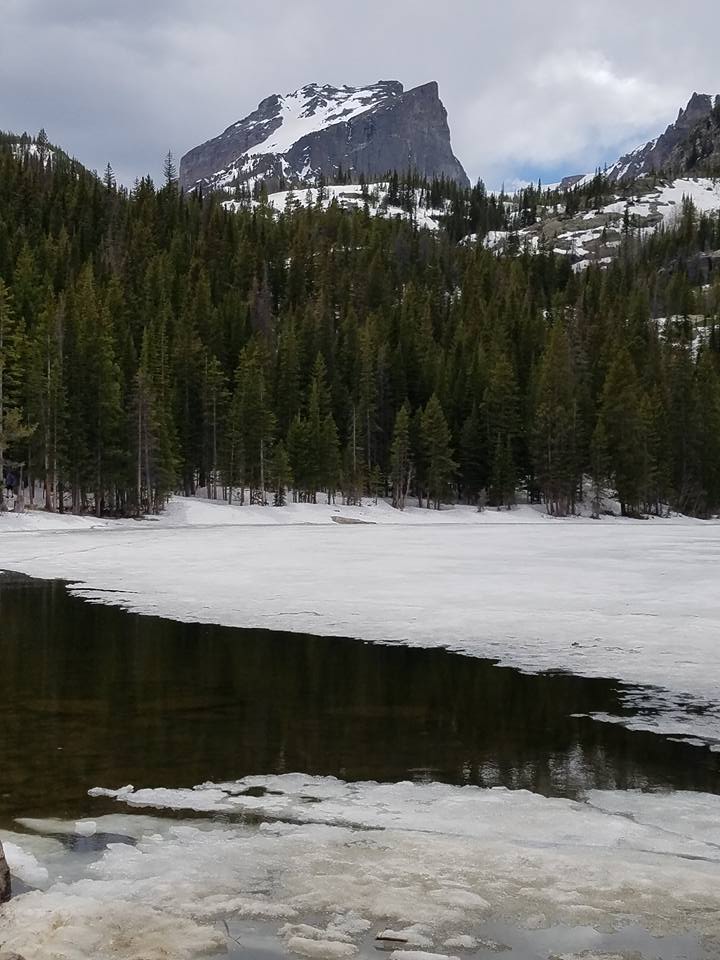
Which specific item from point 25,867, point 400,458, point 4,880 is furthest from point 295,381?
point 4,880

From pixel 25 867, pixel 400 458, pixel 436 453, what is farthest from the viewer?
pixel 436 453

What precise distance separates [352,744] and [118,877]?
12.0 feet

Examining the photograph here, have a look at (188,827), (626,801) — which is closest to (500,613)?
(626,801)

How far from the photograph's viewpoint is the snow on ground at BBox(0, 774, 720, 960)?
4645 millimetres

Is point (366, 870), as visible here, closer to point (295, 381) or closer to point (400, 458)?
point (400, 458)

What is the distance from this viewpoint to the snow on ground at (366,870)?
183 inches

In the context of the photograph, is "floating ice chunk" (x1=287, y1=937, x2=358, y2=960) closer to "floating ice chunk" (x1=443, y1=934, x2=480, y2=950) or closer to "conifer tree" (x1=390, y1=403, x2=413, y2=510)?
"floating ice chunk" (x1=443, y1=934, x2=480, y2=950)

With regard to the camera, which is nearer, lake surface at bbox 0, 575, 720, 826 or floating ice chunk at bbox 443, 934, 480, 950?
floating ice chunk at bbox 443, 934, 480, 950

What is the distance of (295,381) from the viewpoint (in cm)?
8038

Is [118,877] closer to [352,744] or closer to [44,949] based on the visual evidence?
[44,949]

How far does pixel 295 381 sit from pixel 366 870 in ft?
249

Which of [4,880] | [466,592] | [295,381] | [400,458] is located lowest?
[466,592]

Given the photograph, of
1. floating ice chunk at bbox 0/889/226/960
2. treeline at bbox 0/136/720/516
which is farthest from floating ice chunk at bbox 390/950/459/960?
treeline at bbox 0/136/720/516

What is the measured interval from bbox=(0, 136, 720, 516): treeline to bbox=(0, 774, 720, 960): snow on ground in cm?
4421
